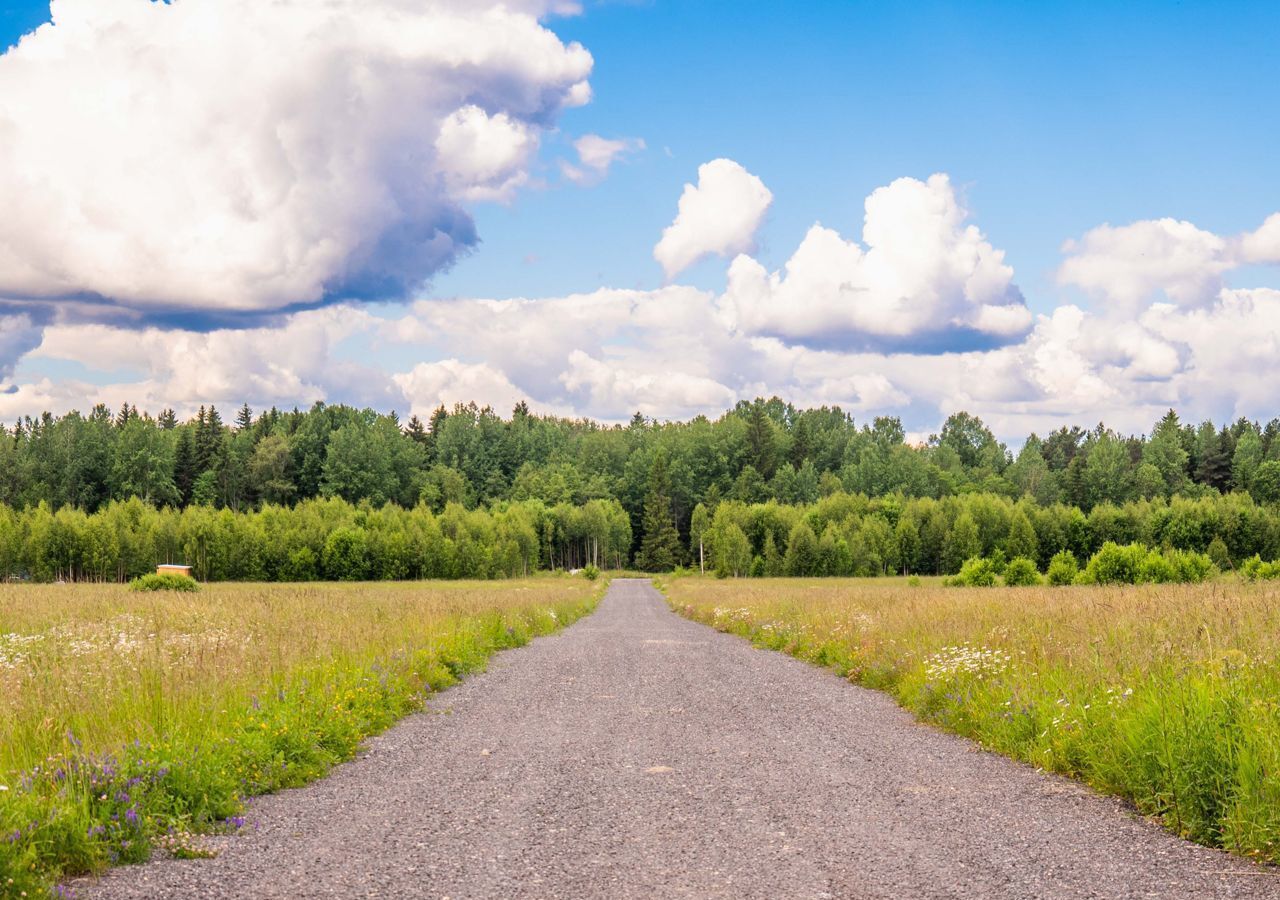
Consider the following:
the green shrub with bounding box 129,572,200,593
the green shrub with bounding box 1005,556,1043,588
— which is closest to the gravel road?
the green shrub with bounding box 129,572,200,593

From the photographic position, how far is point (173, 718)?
8875 mm

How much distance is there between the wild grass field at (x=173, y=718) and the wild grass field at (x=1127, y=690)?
7576mm

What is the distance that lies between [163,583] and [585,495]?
104 m

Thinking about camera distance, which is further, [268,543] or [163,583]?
[268,543]

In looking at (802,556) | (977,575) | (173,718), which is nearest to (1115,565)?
(977,575)

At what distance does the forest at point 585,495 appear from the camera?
94.7m

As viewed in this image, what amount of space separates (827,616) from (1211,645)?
13.3m

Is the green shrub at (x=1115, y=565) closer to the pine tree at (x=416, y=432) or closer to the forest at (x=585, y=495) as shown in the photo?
the forest at (x=585, y=495)

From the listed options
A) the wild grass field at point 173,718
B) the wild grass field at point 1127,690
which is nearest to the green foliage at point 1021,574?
the wild grass field at point 1127,690

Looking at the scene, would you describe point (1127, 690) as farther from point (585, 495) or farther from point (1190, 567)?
point (585, 495)

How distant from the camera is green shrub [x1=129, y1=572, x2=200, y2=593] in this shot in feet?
148

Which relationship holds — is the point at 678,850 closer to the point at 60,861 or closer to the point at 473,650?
the point at 60,861

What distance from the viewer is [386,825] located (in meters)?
7.10

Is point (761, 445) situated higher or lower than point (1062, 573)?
higher
